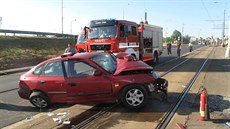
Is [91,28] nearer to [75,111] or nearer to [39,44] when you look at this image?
[75,111]

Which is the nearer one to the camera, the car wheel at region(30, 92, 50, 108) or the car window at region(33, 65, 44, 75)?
the car wheel at region(30, 92, 50, 108)

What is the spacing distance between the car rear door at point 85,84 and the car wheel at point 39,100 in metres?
0.76

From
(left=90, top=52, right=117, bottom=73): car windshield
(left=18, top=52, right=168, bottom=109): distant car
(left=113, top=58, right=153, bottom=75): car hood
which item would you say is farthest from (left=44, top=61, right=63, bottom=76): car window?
(left=113, top=58, right=153, bottom=75): car hood

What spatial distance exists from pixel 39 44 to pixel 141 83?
3580 centimetres

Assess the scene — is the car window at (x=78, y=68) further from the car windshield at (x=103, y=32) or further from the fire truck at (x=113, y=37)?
the car windshield at (x=103, y=32)

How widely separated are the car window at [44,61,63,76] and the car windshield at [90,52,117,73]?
91 centimetres

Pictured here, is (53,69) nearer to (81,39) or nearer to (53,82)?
(53,82)

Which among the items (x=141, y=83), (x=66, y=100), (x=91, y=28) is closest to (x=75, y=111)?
(x=66, y=100)

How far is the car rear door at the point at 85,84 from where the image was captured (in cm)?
860

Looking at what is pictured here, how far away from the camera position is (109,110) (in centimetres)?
866

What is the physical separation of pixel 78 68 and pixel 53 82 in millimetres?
771

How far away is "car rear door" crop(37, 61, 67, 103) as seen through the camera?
350 inches

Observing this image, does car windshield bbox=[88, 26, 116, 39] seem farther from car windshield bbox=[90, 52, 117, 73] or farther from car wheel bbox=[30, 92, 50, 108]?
car wheel bbox=[30, 92, 50, 108]

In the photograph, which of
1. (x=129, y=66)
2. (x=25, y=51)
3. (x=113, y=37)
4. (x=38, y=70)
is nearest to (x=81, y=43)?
(x=113, y=37)
